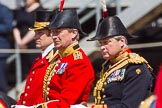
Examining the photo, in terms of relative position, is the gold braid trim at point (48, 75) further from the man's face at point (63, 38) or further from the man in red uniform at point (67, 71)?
the man's face at point (63, 38)

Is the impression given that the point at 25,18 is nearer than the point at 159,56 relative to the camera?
Yes

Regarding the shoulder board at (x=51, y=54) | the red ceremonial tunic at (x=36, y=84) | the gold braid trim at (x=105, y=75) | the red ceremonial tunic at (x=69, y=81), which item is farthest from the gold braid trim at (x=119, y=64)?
the shoulder board at (x=51, y=54)

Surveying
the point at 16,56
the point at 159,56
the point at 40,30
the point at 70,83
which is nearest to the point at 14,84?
the point at 16,56

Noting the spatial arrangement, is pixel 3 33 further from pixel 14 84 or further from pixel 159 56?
pixel 159 56

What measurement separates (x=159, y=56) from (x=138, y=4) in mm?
1846

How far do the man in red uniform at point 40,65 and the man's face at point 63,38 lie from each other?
1.33 ft

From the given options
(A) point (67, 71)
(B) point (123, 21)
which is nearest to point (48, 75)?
(A) point (67, 71)

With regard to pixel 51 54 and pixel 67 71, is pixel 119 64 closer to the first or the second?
pixel 67 71

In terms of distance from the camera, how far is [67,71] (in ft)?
20.2

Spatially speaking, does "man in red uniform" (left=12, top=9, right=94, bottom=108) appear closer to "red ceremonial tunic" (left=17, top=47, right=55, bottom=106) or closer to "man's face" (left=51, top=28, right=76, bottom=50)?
"man's face" (left=51, top=28, right=76, bottom=50)

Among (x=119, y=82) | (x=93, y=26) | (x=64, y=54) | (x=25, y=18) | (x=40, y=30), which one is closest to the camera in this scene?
(x=119, y=82)

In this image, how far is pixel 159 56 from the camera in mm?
11664

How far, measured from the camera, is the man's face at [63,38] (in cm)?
619

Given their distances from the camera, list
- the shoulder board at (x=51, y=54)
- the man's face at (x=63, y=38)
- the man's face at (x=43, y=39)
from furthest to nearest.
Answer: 1. the man's face at (x=43, y=39)
2. the shoulder board at (x=51, y=54)
3. the man's face at (x=63, y=38)
